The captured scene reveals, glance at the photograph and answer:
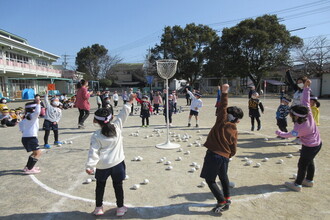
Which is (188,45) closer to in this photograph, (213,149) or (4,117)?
(4,117)

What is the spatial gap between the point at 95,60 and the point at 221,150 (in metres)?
66.0

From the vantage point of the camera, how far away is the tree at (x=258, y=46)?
118 ft

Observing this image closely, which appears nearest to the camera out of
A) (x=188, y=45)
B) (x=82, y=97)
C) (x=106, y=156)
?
(x=106, y=156)

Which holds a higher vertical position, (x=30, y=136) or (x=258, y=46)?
(x=258, y=46)

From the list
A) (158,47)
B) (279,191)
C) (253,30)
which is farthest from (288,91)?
(279,191)

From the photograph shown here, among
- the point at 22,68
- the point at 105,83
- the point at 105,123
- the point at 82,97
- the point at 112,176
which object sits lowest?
the point at 112,176

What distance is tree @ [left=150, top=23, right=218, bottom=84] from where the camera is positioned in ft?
147

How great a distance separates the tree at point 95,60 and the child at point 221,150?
6471 cm

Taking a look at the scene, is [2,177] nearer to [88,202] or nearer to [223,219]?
[88,202]

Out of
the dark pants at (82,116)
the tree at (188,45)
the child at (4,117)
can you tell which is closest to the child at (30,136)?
the dark pants at (82,116)

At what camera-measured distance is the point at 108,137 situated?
11.3ft

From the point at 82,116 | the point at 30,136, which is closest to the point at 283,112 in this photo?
the point at 30,136

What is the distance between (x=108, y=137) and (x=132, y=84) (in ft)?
233

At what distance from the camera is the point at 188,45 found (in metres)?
44.8
